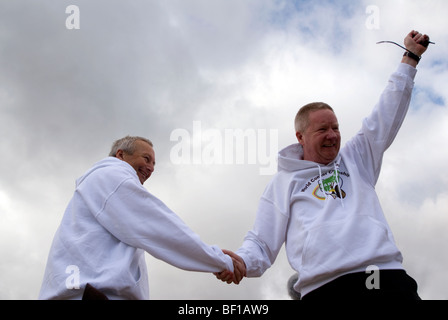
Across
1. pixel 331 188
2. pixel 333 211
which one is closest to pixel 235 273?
pixel 333 211

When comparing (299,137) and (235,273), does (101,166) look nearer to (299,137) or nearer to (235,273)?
(235,273)

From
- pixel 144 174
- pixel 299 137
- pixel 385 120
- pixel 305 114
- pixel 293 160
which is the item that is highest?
pixel 305 114

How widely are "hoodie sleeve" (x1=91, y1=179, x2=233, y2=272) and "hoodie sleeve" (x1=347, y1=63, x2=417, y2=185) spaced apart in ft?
7.21

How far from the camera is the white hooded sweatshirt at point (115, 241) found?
14.3 ft

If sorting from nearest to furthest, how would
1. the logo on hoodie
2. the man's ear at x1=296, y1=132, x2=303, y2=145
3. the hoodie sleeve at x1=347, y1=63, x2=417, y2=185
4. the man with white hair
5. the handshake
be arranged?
the man with white hair, the logo on hoodie, the handshake, the hoodie sleeve at x1=347, y1=63, x2=417, y2=185, the man's ear at x1=296, y1=132, x2=303, y2=145

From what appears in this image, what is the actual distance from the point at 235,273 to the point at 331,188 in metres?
1.47

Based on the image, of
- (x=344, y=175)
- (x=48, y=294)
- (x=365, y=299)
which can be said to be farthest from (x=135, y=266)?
(x=344, y=175)

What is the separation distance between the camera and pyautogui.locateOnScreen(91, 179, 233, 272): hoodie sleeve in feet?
15.8

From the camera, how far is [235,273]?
5.45 m

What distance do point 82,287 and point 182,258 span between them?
115cm

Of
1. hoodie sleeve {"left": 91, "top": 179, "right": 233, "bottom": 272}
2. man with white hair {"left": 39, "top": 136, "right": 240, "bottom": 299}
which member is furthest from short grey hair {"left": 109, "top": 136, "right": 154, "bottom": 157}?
hoodie sleeve {"left": 91, "top": 179, "right": 233, "bottom": 272}

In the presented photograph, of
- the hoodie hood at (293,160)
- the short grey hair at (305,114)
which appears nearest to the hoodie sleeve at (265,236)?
the hoodie hood at (293,160)

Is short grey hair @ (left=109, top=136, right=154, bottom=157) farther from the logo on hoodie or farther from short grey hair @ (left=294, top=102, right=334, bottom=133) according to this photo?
the logo on hoodie
